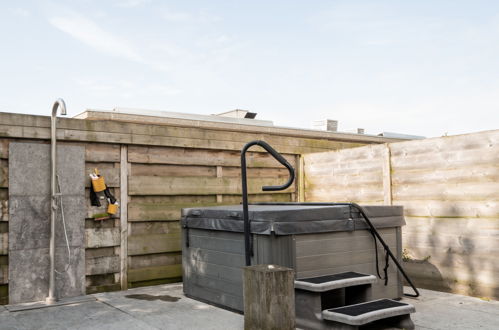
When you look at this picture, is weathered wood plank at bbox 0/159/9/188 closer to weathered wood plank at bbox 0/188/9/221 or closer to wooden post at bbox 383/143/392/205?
weathered wood plank at bbox 0/188/9/221

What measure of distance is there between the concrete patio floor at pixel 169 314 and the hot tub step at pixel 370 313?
0.85ft

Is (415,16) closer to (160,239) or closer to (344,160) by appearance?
(344,160)

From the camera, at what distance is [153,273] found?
6098 mm

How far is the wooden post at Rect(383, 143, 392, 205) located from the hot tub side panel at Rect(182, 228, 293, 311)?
102 inches

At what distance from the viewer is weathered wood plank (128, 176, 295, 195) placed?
6043mm

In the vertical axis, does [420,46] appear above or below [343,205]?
above

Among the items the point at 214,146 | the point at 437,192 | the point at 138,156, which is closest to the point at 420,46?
the point at 437,192

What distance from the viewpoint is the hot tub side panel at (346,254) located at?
4.20 metres

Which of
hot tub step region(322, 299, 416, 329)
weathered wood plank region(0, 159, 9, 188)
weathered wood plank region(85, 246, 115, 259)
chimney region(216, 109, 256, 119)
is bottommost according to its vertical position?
hot tub step region(322, 299, 416, 329)

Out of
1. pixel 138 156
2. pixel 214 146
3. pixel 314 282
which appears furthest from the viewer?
pixel 214 146

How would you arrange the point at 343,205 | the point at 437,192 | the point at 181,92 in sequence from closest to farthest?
the point at 343,205 < the point at 437,192 < the point at 181,92

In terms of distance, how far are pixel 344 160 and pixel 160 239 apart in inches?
121

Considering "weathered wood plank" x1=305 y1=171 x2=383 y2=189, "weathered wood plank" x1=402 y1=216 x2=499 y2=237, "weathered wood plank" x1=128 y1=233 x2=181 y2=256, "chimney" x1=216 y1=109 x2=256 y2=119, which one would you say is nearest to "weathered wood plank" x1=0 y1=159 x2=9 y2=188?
"weathered wood plank" x1=128 y1=233 x2=181 y2=256

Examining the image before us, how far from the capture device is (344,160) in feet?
22.9
